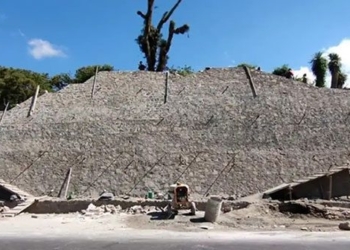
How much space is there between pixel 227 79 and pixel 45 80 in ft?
82.2

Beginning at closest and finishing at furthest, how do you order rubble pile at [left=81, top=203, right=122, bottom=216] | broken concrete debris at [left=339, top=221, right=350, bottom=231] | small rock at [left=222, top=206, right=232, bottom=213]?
broken concrete debris at [left=339, top=221, right=350, bottom=231], small rock at [left=222, top=206, right=232, bottom=213], rubble pile at [left=81, top=203, right=122, bottom=216]

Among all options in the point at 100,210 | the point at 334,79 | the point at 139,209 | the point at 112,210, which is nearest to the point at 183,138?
the point at 139,209

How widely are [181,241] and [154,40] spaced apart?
26.6 meters

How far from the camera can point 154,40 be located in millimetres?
36500

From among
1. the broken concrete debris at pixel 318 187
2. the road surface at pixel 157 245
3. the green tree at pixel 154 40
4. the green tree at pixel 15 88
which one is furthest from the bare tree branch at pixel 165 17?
Result: the road surface at pixel 157 245

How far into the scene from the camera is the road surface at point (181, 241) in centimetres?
1081

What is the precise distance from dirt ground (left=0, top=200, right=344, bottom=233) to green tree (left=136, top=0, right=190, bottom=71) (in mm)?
20379

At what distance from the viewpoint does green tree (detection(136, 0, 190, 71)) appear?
35.9 meters

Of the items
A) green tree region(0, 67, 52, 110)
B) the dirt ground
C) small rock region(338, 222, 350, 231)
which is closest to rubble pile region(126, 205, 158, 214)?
the dirt ground

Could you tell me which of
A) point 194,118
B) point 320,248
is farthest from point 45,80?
point 320,248

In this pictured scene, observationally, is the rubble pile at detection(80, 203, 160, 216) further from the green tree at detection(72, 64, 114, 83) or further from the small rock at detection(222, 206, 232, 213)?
the green tree at detection(72, 64, 114, 83)

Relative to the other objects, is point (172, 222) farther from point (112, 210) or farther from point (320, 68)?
point (320, 68)

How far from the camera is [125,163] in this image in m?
21.6

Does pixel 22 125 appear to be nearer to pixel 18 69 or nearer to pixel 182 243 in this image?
pixel 182 243
